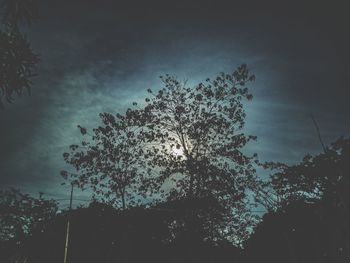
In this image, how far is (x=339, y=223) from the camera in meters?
5.21

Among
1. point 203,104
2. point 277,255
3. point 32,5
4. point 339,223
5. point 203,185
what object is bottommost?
point 339,223

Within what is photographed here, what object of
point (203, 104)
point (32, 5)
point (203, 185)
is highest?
point (203, 104)

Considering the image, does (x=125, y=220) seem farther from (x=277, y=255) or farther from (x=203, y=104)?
(x=277, y=255)

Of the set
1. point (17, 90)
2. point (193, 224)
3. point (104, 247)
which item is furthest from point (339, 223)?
point (193, 224)

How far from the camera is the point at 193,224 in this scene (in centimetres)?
2156

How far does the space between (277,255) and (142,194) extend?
12.1 metres

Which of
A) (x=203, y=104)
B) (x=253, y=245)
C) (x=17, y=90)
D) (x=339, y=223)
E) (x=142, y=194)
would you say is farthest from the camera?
(x=253, y=245)

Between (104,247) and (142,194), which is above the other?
(142,194)

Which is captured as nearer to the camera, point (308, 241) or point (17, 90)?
point (17, 90)

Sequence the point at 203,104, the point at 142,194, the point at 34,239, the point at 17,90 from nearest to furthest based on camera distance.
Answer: the point at 17,90 → the point at 34,239 → the point at 203,104 → the point at 142,194

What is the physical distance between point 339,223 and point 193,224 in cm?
1713

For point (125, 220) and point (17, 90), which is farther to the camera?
point (125, 220)

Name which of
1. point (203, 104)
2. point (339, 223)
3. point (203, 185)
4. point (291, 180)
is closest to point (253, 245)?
point (291, 180)

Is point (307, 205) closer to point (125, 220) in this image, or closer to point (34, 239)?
point (125, 220)
